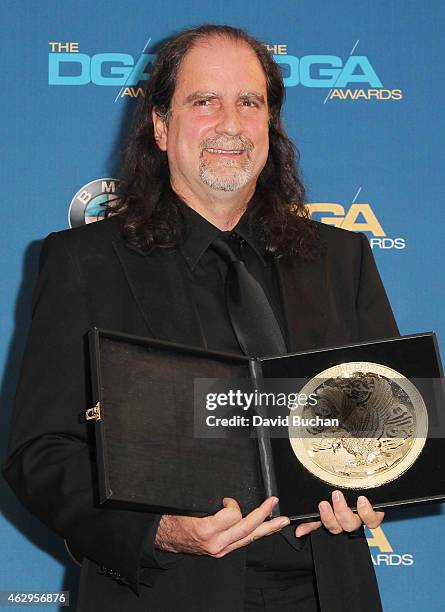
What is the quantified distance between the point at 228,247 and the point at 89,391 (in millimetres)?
470

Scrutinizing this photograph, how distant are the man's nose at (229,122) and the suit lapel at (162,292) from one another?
276 millimetres

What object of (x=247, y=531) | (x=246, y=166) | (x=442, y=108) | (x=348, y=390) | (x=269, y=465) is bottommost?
(x=247, y=531)

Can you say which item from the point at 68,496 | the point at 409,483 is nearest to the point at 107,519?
the point at 68,496

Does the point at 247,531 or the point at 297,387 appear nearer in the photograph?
the point at 247,531

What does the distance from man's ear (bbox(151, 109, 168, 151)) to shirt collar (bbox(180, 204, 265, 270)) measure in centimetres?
22

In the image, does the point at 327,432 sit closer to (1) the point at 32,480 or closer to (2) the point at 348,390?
(2) the point at 348,390

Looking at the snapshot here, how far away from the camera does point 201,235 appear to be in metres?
1.97

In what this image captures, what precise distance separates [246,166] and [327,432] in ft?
2.23

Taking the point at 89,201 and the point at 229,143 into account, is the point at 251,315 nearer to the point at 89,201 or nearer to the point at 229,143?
the point at 229,143

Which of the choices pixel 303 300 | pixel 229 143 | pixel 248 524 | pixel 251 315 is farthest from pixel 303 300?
pixel 248 524

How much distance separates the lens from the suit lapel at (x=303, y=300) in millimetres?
1818

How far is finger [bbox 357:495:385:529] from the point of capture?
1.52 m

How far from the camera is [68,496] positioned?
159 cm

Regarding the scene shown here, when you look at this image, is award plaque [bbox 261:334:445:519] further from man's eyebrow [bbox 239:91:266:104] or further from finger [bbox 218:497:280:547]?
man's eyebrow [bbox 239:91:266:104]
